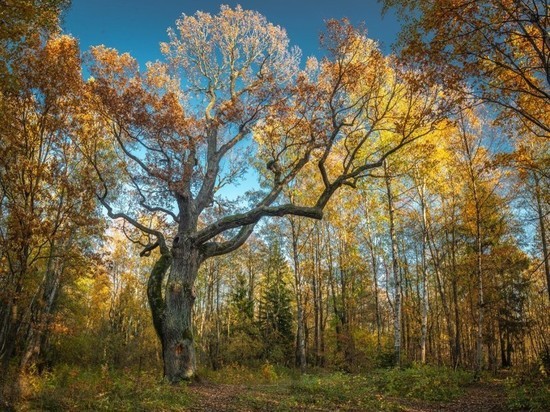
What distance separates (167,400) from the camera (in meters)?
6.62

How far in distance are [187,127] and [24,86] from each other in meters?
4.71

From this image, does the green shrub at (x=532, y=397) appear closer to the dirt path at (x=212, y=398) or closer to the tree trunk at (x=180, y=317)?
the dirt path at (x=212, y=398)

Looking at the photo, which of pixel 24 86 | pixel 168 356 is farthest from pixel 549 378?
pixel 24 86

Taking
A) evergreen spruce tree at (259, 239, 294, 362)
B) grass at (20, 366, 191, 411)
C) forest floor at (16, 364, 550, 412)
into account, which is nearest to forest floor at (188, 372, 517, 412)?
forest floor at (16, 364, 550, 412)

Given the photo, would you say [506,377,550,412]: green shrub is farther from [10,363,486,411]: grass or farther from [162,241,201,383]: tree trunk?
[162,241,201,383]: tree trunk

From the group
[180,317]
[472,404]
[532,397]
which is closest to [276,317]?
[180,317]

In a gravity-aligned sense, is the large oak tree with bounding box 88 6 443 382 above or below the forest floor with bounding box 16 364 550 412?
above

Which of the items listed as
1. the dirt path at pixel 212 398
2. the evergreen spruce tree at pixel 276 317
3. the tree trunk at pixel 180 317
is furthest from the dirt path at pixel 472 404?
the evergreen spruce tree at pixel 276 317

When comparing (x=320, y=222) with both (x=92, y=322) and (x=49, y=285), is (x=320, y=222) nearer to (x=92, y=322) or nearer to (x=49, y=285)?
(x=49, y=285)

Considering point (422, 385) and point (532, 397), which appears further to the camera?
point (422, 385)

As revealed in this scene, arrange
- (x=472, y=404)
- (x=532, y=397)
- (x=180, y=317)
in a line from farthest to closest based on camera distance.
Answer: (x=180, y=317)
(x=472, y=404)
(x=532, y=397)

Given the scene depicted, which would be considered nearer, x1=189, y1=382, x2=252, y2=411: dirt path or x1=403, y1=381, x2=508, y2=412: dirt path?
x1=189, y1=382, x2=252, y2=411: dirt path

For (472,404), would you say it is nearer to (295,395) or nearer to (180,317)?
(295,395)

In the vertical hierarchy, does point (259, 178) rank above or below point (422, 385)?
above
